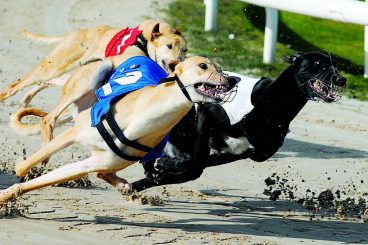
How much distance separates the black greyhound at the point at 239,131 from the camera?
5.90 metres

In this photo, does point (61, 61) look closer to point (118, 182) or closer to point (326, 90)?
point (118, 182)

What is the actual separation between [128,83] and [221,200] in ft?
3.98

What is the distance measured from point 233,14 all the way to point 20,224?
24.2 feet

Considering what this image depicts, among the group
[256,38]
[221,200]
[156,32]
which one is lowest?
[221,200]

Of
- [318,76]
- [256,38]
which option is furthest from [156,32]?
[256,38]

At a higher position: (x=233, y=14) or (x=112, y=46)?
(x=233, y=14)

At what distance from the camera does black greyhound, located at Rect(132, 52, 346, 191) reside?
232 inches

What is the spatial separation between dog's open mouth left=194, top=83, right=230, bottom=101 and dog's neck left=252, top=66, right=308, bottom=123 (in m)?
1.03

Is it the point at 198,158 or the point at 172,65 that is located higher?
the point at 172,65

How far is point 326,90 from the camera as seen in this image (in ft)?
18.4

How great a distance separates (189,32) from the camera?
37.0 ft

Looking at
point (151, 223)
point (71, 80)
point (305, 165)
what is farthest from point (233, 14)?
point (151, 223)

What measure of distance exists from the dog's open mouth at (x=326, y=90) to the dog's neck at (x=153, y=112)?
83cm

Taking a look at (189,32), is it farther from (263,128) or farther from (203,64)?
(203,64)
